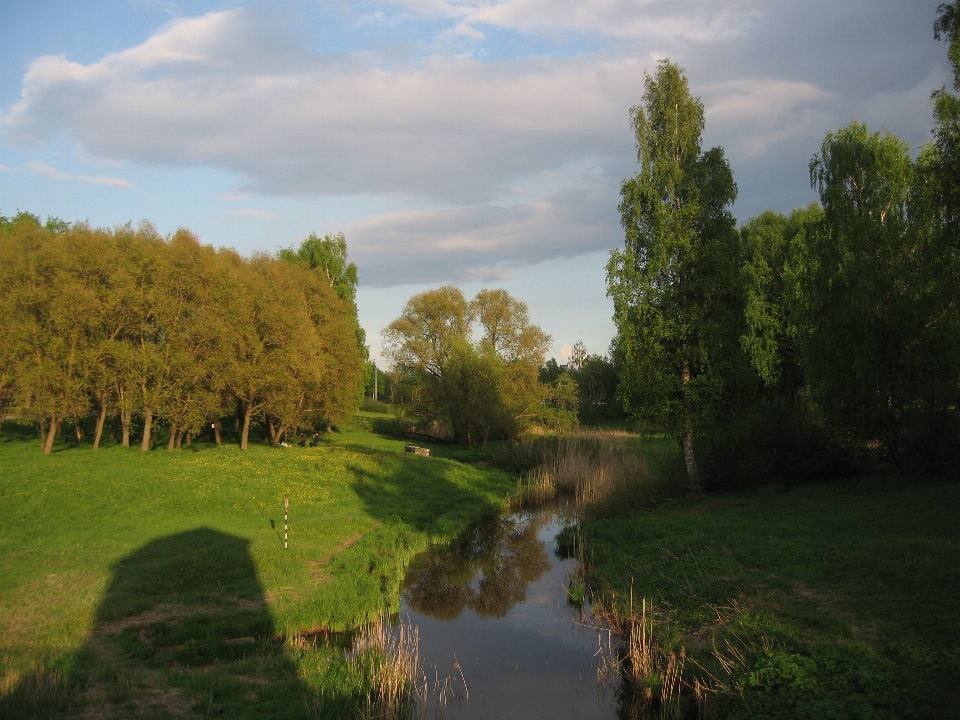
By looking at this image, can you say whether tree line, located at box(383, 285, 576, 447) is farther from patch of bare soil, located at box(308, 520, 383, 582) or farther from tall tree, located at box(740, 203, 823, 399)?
patch of bare soil, located at box(308, 520, 383, 582)

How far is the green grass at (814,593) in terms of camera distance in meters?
9.38

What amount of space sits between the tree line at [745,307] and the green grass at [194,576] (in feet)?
32.6

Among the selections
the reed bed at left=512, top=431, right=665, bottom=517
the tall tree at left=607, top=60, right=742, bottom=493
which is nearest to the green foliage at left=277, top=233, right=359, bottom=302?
the reed bed at left=512, top=431, right=665, bottom=517

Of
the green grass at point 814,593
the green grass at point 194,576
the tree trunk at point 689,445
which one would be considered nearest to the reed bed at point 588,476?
the tree trunk at point 689,445

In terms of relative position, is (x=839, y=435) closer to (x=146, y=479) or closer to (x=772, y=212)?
(x=146, y=479)

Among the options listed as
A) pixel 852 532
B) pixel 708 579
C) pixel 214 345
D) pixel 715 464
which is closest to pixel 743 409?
pixel 715 464

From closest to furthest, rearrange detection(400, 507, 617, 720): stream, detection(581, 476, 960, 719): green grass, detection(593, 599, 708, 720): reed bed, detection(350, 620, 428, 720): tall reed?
detection(581, 476, 960, 719): green grass, detection(350, 620, 428, 720): tall reed, detection(593, 599, 708, 720): reed bed, detection(400, 507, 617, 720): stream

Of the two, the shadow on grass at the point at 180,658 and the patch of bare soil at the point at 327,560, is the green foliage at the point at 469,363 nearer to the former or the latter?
the patch of bare soil at the point at 327,560

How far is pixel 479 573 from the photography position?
20047mm

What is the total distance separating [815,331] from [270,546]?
20.3m

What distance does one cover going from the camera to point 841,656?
9984 millimetres

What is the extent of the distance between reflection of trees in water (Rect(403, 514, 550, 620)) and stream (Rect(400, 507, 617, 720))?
28 millimetres

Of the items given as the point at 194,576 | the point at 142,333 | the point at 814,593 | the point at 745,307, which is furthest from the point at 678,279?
the point at 142,333

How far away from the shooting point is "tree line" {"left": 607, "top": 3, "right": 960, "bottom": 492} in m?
22.5
